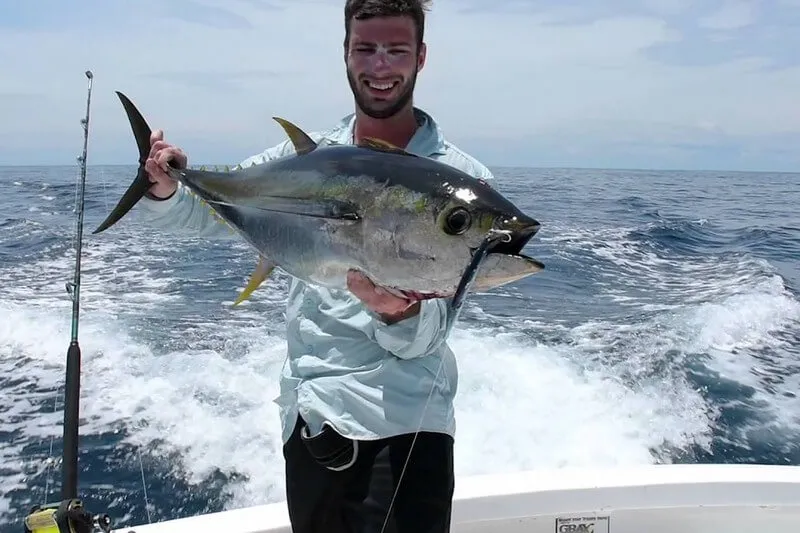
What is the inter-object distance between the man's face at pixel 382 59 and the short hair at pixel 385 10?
0.02 meters

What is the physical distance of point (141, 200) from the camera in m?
1.92

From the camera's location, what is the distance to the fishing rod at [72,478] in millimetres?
1802

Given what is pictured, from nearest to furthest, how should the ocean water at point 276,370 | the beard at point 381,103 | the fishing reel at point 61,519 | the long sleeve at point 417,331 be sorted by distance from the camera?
the long sleeve at point 417,331, the fishing reel at point 61,519, the beard at point 381,103, the ocean water at point 276,370

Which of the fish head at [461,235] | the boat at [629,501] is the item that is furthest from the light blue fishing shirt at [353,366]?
the boat at [629,501]

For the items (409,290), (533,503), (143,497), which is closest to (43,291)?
(143,497)

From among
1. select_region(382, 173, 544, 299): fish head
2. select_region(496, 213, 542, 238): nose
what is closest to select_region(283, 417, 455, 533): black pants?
select_region(382, 173, 544, 299): fish head

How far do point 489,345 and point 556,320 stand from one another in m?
1.38

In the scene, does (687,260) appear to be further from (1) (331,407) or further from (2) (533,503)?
(1) (331,407)

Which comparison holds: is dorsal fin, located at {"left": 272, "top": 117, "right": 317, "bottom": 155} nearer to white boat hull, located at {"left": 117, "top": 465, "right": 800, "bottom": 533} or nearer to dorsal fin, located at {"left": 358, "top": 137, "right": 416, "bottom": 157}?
dorsal fin, located at {"left": 358, "top": 137, "right": 416, "bottom": 157}

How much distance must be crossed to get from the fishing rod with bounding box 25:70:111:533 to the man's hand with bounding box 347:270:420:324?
0.98m

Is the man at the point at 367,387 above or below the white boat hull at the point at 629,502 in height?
above

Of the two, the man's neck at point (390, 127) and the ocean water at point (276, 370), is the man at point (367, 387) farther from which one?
the ocean water at point (276, 370)

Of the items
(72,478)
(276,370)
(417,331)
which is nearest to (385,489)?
(417,331)

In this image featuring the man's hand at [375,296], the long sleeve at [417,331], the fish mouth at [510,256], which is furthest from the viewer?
the long sleeve at [417,331]
